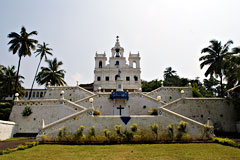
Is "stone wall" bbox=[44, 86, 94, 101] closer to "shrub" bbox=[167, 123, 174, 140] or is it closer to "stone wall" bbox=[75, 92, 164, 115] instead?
"stone wall" bbox=[75, 92, 164, 115]

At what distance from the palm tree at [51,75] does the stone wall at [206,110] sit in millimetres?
26093

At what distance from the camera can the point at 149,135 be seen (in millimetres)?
15852

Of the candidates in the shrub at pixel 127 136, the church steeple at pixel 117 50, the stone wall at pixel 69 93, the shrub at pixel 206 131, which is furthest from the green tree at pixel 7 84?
the shrub at pixel 206 131

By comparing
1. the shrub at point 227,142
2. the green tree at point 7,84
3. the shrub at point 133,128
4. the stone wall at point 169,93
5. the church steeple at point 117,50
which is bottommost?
the shrub at point 227,142

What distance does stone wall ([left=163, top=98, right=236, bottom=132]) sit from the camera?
22.6m

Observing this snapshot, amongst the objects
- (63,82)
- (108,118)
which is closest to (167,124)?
(108,118)

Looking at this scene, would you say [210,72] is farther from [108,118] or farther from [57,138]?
[57,138]

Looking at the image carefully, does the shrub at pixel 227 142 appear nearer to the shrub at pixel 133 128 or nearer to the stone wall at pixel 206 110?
the shrub at pixel 133 128

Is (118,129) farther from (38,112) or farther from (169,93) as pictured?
(169,93)

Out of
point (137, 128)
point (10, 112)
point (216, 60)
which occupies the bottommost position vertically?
point (137, 128)

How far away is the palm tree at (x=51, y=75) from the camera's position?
39500 mm

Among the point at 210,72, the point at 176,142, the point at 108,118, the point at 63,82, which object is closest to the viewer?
the point at 176,142

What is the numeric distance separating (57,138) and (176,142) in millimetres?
9777

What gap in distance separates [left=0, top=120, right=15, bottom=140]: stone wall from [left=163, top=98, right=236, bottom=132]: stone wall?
59.1ft
